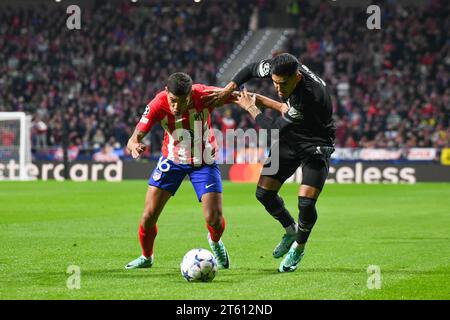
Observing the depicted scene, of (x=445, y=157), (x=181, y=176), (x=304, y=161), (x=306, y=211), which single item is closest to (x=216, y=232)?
(x=181, y=176)

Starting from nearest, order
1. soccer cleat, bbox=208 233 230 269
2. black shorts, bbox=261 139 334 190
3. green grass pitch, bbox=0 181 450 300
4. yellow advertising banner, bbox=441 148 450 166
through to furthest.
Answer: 1. green grass pitch, bbox=0 181 450 300
2. black shorts, bbox=261 139 334 190
3. soccer cleat, bbox=208 233 230 269
4. yellow advertising banner, bbox=441 148 450 166

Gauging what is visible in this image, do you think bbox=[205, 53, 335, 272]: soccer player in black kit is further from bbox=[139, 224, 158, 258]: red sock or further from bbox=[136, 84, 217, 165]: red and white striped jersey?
bbox=[139, 224, 158, 258]: red sock

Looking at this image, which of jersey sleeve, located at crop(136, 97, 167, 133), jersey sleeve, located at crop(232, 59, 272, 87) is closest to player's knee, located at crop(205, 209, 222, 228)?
jersey sleeve, located at crop(136, 97, 167, 133)

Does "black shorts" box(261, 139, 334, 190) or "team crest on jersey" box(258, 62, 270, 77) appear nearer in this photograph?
"team crest on jersey" box(258, 62, 270, 77)

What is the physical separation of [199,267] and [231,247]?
3.65 metres

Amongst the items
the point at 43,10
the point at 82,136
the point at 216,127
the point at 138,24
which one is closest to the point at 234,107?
the point at 216,127

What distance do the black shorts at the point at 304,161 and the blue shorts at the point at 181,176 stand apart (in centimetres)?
77

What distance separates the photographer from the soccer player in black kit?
9.55 metres

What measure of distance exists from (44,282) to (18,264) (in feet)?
5.06

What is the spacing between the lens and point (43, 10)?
42281mm

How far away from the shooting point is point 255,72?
32.2 ft

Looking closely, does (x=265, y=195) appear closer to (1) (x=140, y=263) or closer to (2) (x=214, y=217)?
(2) (x=214, y=217)
